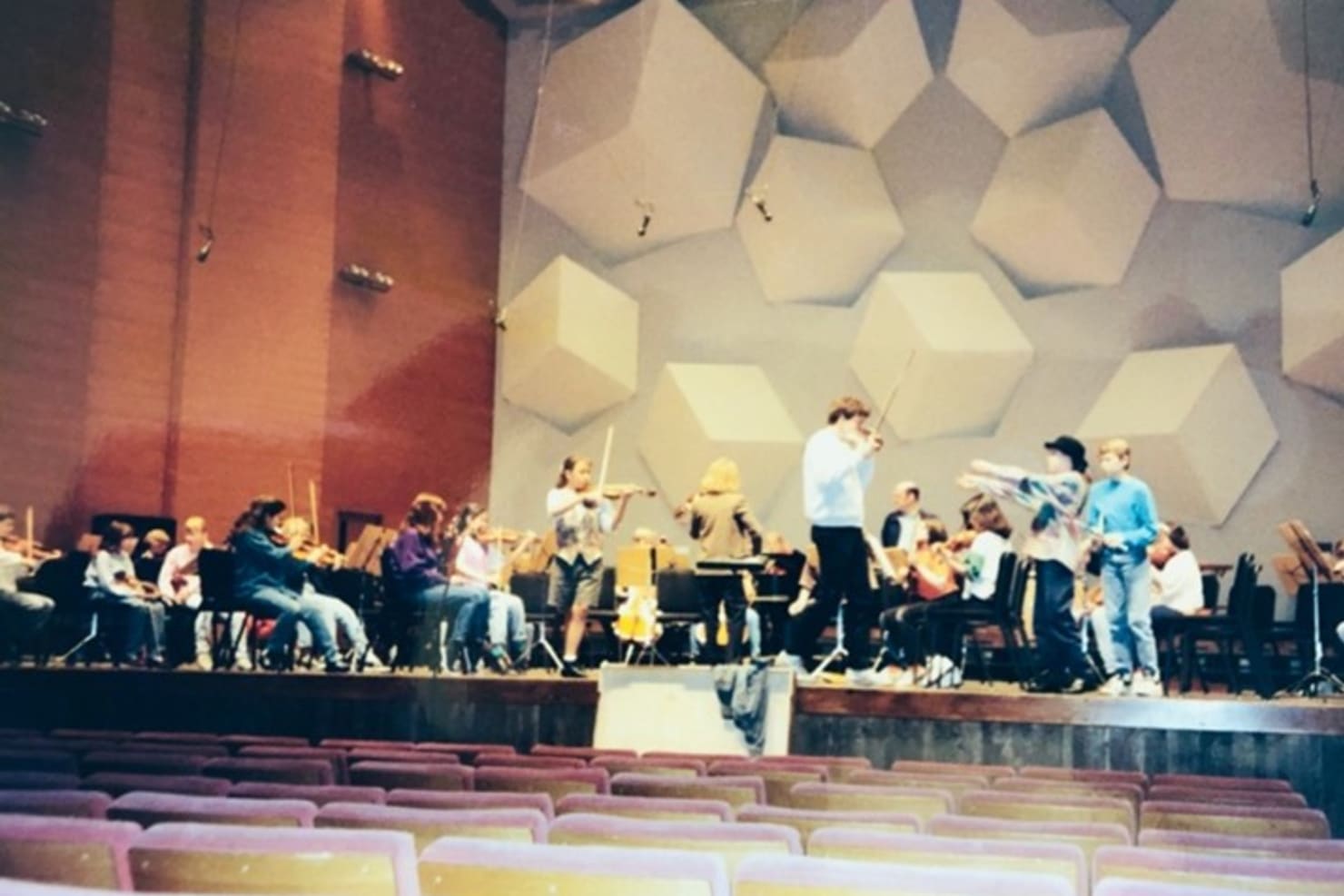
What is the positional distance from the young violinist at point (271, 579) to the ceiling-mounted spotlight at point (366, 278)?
13.1ft

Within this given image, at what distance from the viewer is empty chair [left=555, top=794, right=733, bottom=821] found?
3.03 metres

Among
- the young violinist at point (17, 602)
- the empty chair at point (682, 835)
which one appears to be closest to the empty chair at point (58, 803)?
the empty chair at point (682, 835)

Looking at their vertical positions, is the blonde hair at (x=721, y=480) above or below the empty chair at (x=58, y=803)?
above

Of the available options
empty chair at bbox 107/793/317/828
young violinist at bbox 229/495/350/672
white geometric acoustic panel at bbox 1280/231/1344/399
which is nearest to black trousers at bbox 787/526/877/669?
young violinist at bbox 229/495/350/672

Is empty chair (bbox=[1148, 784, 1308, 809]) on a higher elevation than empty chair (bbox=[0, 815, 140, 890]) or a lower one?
lower

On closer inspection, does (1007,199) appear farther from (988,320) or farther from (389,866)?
(389,866)

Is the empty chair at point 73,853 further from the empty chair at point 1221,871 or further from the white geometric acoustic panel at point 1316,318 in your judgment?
the white geometric acoustic panel at point 1316,318

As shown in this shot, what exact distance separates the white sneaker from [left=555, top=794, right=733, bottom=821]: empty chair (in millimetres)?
4258

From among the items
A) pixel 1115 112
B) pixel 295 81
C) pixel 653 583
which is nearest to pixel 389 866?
pixel 653 583

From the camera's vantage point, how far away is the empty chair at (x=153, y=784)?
3.36m

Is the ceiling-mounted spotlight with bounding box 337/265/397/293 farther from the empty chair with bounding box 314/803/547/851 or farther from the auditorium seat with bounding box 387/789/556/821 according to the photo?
the empty chair with bounding box 314/803/547/851

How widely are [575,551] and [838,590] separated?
164 centimetres

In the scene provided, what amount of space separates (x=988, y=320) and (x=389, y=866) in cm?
1089

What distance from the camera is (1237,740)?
6109 mm
